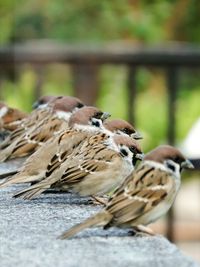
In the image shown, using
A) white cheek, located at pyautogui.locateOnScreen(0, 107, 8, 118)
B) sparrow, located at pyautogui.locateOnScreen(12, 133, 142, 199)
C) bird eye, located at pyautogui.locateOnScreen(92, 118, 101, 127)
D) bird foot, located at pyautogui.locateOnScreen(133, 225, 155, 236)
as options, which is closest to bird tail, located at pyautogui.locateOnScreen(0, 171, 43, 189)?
sparrow, located at pyautogui.locateOnScreen(12, 133, 142, 199)

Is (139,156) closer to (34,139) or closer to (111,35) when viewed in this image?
(34,139)

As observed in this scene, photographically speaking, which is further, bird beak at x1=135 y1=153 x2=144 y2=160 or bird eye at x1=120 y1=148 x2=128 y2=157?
bird eye at x1=120 y1=148 x2=128 y2=157

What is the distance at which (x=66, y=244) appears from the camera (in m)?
4.17

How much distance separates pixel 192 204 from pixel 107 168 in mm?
6543

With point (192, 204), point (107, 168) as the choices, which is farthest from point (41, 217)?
point (192, 204)

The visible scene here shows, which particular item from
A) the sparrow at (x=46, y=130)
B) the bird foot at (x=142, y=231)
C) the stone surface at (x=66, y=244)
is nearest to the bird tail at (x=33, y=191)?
the stone surface at (x=66, y=244)

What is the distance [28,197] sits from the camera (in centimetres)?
523

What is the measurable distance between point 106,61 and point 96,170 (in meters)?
5.10

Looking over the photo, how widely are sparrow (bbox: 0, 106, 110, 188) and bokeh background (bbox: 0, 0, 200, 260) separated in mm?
6075

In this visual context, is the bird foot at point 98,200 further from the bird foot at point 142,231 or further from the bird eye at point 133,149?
the bird foot at point 142,231

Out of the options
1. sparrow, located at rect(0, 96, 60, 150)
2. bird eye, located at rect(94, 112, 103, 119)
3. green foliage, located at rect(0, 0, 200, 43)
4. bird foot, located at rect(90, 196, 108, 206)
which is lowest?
green foliage, located at rect(0, 0, 200, 43)

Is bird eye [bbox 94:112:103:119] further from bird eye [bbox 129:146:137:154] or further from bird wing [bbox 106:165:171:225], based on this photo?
bird wing [bbox 106:165:171:225]

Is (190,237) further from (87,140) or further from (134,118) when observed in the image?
(87,140)

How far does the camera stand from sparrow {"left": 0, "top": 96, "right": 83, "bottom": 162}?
6746 millimetres
